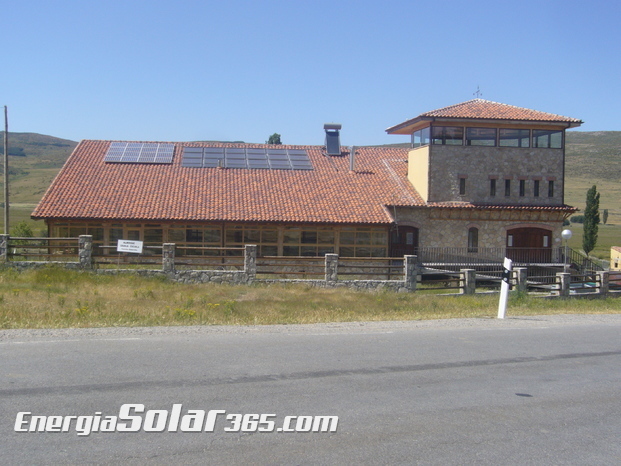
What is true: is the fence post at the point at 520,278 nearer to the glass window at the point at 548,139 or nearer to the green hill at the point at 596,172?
the glass window at the point at 548,139

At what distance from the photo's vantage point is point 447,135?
105ft

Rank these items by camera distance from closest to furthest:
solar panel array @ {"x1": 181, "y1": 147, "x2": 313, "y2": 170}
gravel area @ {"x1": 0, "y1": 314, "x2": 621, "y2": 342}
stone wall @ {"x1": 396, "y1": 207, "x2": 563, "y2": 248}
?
gravel area @ {"x1": 0, "y1": 314, "x2": 621, "y2": 342}, stone wall @ {"x1": 396, "y1": 207, "x2": 563, "y2": 248}, solar panel array @ {"x1": 181, "y1": 147, "x2": 313, "y2": 170}

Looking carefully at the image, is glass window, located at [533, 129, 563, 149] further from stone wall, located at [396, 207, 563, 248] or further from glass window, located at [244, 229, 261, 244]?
glass window, located at [244, 229, 261, 244]

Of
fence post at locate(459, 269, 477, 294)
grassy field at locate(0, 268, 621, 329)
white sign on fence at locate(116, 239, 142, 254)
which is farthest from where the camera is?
white sign on fence at locate(116, 239, 142, 254)

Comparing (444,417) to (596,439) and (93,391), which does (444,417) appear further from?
(93,391)

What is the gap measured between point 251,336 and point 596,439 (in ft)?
21.3

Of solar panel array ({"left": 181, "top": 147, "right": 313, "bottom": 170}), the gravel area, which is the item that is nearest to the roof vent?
solar panel array ({"left": 181, "top": 147, "right": 313, "bottom": 170})

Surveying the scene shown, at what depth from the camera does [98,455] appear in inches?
220

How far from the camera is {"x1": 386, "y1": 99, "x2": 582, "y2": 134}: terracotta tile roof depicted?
102ft

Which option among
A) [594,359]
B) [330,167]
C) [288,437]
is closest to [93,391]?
[288,437]

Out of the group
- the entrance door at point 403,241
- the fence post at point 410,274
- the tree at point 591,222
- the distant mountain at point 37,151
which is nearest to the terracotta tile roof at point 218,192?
the entrance door at point 403,241

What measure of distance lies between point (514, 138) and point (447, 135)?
350cm

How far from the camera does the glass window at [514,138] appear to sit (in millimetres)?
32156

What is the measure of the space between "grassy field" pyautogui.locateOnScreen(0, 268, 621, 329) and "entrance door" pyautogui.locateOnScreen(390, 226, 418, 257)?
802cm
